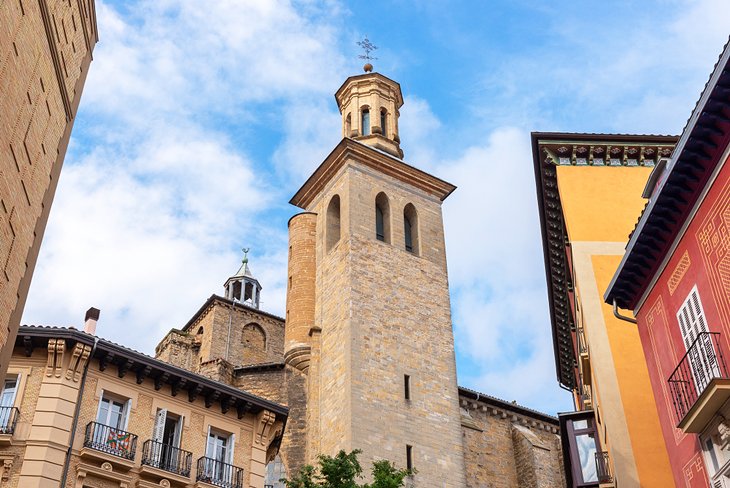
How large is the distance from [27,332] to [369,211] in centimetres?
1803

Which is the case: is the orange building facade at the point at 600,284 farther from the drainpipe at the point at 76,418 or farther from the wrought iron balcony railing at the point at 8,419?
the wrought iron balcony railing at the point at 8,419

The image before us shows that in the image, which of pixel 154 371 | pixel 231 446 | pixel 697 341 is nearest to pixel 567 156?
pixel 697 341

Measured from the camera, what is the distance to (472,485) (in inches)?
1371

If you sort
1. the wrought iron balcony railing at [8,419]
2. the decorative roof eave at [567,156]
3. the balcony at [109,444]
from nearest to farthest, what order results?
the wrought iron balcony railing at [8,419] < the balcony at [109,444] < the decorative roof eave at [567,156]

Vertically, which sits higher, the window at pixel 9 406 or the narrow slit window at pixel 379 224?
the narrow slit window at pixel 379 224

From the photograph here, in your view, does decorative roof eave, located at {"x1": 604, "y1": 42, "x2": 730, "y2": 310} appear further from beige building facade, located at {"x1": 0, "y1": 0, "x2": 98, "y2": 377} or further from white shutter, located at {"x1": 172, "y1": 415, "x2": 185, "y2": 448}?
white shutter, located at {"x1": 172, "y1": 415, "x2": 185, "y2": 448}

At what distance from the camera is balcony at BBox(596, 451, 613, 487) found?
18.8m

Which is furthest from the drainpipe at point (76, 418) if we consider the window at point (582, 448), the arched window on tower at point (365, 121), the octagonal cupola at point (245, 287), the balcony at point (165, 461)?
the octagonal cupola at point (245, 287)

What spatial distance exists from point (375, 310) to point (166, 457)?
13.8 m

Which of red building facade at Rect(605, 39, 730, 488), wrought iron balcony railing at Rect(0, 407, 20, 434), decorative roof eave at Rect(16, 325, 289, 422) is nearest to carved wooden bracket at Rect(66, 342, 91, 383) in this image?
decorative roof eave at Rect(16, 325, 289, 422)

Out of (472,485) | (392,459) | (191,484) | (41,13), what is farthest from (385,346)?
(41,13)

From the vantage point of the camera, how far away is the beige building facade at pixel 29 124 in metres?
11.8

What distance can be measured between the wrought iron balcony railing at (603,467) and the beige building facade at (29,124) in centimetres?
1227

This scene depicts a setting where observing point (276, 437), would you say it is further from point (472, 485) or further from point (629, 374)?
point (472, 485)
